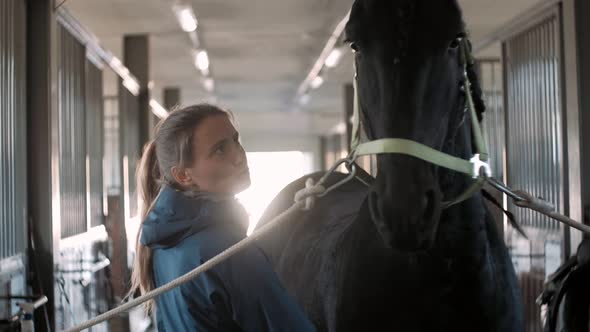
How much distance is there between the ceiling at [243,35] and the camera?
5348 mm

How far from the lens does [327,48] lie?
6.94 m

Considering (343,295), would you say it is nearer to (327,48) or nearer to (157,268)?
(157,268)

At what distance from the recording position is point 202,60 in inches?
299

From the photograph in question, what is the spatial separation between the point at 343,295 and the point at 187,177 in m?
0.55

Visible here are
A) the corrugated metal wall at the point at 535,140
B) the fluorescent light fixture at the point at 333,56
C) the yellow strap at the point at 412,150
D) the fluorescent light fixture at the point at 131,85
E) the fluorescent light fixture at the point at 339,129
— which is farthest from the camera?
the fluorescent light fixture at the point at 339,129

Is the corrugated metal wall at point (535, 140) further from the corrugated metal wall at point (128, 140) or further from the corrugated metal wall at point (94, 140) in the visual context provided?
the corrugated metal wall at point (128, 140)

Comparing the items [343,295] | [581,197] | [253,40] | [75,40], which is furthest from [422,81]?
[253,40]

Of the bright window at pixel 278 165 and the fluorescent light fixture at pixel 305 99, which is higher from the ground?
the fluorescent light fixture at pixel 305 99

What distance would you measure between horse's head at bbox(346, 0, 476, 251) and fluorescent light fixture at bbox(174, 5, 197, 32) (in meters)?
3.96

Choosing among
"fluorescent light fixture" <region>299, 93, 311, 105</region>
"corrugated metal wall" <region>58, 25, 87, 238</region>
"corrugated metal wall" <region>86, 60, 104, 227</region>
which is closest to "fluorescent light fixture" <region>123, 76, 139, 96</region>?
"corrugated metal wall" <region>86, 60, 104, 227</region>

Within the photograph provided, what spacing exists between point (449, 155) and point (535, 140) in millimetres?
1914

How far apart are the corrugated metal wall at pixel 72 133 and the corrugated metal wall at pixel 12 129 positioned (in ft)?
1.90

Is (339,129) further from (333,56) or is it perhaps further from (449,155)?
(449,155)

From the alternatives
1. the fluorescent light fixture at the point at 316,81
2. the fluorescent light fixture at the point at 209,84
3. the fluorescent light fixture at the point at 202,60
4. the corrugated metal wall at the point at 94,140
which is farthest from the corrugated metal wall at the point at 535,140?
the fluorescent light fixture at the point at 209,84
